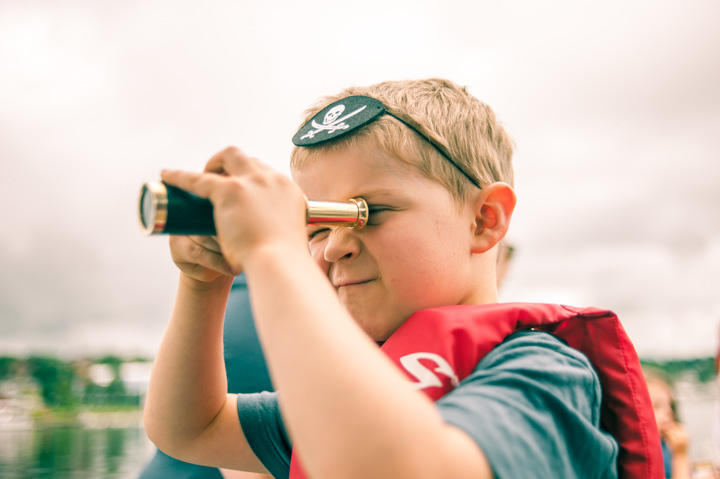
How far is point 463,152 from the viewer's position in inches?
77.4

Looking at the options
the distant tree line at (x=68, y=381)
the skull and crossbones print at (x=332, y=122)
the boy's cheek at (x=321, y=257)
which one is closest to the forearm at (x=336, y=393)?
the boy's cheek at (x=321, y=257)

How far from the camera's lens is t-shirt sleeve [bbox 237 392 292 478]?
2.06 m

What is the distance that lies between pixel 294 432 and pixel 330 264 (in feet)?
2.91

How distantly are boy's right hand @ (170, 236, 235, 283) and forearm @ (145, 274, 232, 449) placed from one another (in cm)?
11

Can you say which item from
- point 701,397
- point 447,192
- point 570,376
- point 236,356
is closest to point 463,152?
point 447,192

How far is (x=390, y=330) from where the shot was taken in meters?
1.82

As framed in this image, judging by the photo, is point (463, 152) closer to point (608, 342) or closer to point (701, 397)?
point (608, 342)

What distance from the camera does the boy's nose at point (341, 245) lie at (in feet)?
5.58

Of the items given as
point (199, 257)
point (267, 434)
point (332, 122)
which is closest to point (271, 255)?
point (199, 257)

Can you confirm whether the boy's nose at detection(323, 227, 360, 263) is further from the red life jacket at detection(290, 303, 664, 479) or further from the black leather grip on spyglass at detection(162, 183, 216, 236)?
the black leather grip on spyglass at detection(162, 183, 216, 236)

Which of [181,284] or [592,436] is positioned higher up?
[181,284]

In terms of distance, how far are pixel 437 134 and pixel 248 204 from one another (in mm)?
931

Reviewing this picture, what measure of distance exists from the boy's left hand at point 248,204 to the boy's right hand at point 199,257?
263 millimetres

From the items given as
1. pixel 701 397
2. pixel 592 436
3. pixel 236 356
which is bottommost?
pixel 701 397
